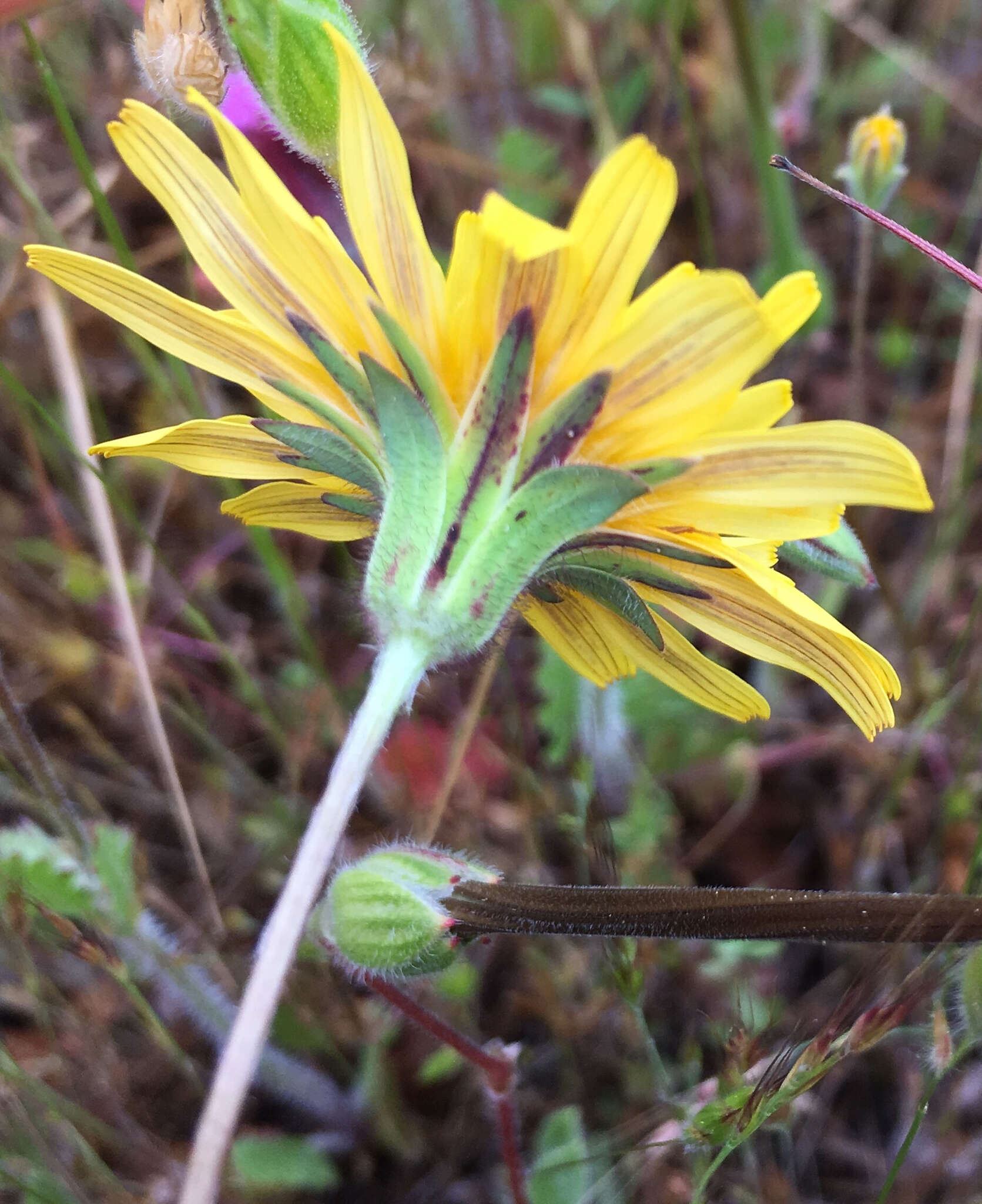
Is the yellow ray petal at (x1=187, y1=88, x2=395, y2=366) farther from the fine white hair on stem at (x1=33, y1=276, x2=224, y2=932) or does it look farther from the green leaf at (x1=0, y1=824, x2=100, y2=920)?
the green leaf at (x1=0, y1=824, x2=100, y2=920)

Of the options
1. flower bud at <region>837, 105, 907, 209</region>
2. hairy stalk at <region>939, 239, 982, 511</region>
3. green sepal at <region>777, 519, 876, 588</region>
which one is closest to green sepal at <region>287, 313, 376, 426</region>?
green sepal at <region>777, 519, 876, 588</region>

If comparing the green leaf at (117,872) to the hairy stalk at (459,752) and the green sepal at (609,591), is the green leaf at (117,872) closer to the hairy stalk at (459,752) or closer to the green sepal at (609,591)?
the hairy stalk at (459,752)

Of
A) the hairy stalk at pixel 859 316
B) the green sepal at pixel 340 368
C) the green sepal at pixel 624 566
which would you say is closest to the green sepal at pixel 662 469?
the green sepal at pixel 624 566

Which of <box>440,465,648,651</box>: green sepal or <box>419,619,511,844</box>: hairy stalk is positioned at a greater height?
<box>440,465,648,651</box>: green sepal

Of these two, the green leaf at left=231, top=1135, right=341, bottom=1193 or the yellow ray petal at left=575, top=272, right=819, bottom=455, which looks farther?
the green leaf at left=231, top=1135, right=341, bottom=1193

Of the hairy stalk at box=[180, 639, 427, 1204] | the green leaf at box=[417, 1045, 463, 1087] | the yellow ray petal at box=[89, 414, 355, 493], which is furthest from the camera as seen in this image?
the green leaf at box=[417, 1045, 463, 1087]

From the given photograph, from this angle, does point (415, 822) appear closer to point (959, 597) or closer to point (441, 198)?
point (959, 597)

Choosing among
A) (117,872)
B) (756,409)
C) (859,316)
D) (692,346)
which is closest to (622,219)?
(692,346)
